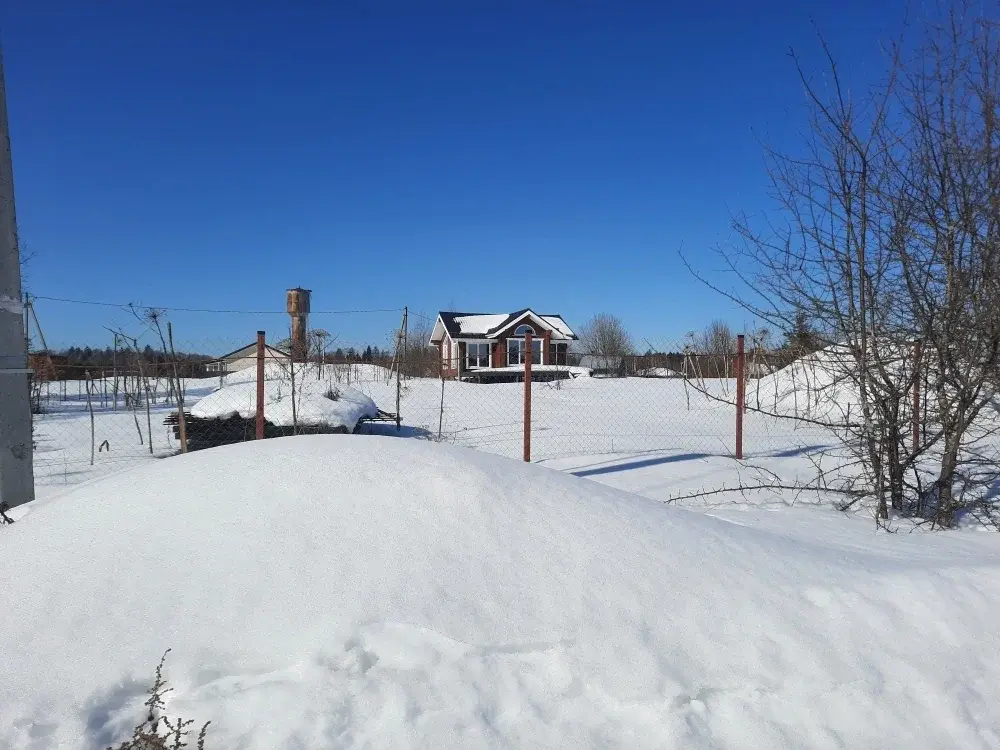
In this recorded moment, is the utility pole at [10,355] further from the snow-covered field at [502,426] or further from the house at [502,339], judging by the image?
the house at [502,339]

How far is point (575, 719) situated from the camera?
5.63ft

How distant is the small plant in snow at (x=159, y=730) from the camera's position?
1.51 meters

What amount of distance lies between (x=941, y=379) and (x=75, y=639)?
489cm

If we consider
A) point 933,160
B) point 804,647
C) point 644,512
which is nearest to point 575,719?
point 804,647

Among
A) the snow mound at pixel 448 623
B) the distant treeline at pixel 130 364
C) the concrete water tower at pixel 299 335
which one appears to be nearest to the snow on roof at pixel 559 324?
the distant treeline at pixel 130 364

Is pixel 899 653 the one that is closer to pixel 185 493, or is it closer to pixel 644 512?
pixel 644 512

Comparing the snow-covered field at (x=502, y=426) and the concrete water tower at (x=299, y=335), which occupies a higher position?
the concrete water tower at (x=299, y=335)

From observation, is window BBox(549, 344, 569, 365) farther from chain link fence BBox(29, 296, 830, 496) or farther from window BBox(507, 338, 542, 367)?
chain link fence BBox(29, 296, 830, 496)

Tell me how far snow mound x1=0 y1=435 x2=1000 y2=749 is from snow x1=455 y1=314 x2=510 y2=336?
29.4 meters

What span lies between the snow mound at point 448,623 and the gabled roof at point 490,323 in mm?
28256

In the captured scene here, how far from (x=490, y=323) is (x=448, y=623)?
31047 mm

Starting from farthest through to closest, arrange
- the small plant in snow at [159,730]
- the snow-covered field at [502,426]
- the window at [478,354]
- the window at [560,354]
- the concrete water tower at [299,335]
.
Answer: the window at [478,354] → the window at [560,354] → the concrete water tower at [299,335] → the snow-covered field at [502,426] → the small plant in snow at [159,730]

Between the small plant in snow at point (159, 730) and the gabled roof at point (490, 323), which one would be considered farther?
the gabled roof at point (490, 323)

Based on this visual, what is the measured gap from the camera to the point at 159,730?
1.60m
